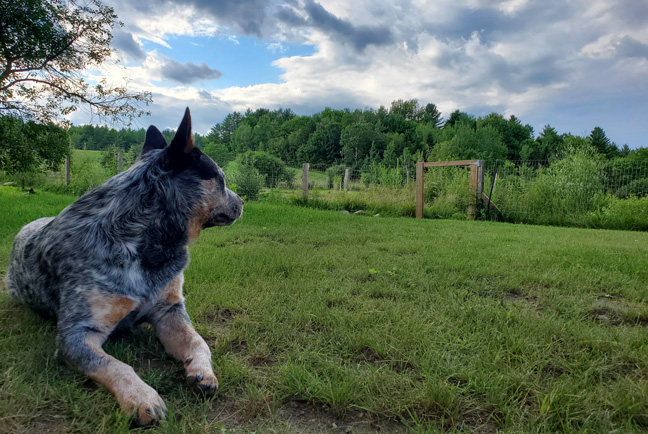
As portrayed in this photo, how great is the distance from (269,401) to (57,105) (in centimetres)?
1290

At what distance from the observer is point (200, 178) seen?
2.22 metres

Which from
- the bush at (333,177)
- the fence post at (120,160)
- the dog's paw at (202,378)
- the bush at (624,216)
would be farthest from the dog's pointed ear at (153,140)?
the fence post at (120,160)

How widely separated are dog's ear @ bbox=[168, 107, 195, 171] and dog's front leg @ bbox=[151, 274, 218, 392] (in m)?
0.72

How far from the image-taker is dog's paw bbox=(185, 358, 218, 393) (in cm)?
172

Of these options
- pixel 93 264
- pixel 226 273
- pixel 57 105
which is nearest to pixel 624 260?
pixel 226 273

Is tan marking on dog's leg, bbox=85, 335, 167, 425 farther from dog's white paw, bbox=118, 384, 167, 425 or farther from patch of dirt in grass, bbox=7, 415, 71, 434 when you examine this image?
patch of dirt in grass, bbox=7, 415, 71, 434

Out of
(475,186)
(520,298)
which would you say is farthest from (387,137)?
(520,298)

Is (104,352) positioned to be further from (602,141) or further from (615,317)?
(602,141)

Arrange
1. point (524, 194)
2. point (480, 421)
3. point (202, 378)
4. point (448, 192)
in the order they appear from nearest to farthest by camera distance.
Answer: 1. point (480, 421)
2. point (202, 378)
3. point (524, 194)
4. point (448, 192)

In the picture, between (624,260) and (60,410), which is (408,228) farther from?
(60,410)

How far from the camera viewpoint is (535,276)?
3.77 metres

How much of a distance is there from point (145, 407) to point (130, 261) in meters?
0.77

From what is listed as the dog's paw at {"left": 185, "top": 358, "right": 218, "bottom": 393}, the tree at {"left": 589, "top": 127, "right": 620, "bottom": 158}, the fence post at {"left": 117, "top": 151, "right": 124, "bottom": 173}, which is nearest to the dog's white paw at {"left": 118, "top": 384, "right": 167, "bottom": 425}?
the dog's paw at {"left": 185, "top": 358, "right": 218, "bottom": 393}

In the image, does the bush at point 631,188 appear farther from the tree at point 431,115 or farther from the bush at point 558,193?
the tree at point 431,115
